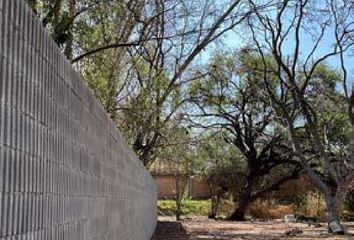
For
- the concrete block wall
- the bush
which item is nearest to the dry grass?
the bush

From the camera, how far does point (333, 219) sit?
65.8ft

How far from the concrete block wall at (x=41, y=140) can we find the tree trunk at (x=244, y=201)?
25.4 meters

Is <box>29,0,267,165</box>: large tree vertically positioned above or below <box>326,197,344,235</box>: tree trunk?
above

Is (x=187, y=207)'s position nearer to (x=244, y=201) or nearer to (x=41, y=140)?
(x=244, y=201)

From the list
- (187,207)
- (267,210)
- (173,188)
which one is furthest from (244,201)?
(173,188)

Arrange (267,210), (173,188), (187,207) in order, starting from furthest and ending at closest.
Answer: (173,188)
(187,207)
(267,210)

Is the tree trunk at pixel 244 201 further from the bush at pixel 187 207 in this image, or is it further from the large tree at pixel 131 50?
the large tree at pixel 131 50

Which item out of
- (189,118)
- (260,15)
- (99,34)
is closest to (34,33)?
(99,34)

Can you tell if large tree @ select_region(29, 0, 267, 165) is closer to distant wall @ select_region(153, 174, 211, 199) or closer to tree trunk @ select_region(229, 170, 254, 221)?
tree trunk @ select_region(229, 170, 254, 221)

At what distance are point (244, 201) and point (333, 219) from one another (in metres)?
10.0

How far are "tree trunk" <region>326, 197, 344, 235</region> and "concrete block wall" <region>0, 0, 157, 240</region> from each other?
52.7ft

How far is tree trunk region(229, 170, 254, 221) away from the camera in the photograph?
97.1 feet

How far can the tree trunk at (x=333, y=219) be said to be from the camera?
19525 mm

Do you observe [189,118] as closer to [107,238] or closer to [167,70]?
[167,70]
